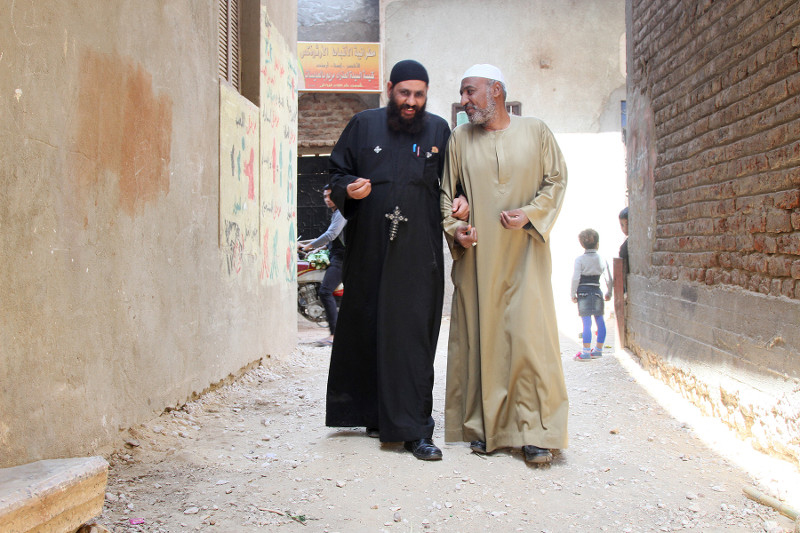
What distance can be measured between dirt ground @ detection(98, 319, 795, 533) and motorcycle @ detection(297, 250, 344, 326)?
520cm

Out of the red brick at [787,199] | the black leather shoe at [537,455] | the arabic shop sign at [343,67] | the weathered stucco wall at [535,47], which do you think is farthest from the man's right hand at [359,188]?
the weathered stucco wall at [535,47]

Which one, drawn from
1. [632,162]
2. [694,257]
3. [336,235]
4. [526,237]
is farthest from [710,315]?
[336,235]

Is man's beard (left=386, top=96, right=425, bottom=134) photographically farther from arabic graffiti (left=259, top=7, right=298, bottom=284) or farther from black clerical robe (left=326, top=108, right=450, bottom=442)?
arabic graffiti (left=259, top=7, right=298, bottom=284)

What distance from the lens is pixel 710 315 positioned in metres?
4.14

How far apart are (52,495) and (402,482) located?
1.45 metres

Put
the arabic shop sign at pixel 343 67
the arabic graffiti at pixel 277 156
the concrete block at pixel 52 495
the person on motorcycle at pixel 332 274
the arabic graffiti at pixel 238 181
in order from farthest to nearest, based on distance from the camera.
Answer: the arabic shop sign at pixel 343 67, the person on motorcycle at pixel 332 274, the arabic graffiti at pixel 277 156, the arabic graffiti at pixel 238 181, the concrete block at pixel 52 495

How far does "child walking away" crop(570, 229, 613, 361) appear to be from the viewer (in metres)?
6.88

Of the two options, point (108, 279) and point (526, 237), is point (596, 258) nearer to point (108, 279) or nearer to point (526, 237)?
point (526, 237)

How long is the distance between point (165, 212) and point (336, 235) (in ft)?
11.9

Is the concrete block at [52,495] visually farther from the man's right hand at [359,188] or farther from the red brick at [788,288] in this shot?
the red brick at [788,288]

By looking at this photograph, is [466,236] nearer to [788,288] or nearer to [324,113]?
[788,288]

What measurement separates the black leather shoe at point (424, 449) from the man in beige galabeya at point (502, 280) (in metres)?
0.19

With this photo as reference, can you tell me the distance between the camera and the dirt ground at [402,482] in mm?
2658

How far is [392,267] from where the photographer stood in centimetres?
353
